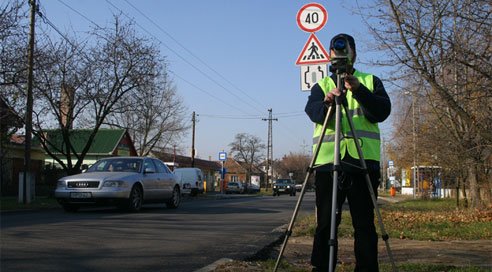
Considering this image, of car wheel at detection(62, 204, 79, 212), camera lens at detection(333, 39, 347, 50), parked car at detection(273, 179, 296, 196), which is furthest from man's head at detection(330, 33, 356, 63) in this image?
parked car at detection(273, 179, 296, 196)

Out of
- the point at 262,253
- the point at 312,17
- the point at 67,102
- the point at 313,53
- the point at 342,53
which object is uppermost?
the point at 67,102

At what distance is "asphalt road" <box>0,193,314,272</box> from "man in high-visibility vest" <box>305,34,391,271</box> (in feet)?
7.81

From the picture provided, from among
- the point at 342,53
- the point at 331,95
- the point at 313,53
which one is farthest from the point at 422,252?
the point at 342,53

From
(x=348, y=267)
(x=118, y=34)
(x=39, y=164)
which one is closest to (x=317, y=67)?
(x=348, y=267)

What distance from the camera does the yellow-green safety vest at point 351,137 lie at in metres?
4.21

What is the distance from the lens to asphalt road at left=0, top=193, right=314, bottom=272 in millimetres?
6270

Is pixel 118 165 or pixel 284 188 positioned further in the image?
pixel 284 188

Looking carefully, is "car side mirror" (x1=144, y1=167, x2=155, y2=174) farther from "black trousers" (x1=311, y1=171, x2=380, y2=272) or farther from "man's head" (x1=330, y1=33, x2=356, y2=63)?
"man's head" (x1=330, y1=33, x2=356, y2=63)

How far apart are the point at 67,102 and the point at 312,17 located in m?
17.7

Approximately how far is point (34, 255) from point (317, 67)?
5574mm

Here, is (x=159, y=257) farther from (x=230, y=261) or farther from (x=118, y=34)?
(x=118, y=34)

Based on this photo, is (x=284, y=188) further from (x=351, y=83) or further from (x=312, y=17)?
(x=351, y=83)

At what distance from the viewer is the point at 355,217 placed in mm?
4191

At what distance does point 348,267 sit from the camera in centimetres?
578
